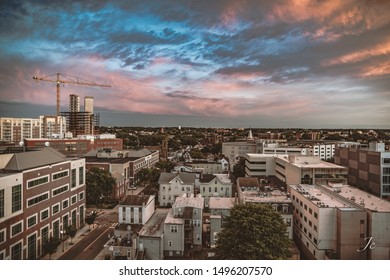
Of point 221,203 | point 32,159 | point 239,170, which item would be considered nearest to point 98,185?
point 32,159

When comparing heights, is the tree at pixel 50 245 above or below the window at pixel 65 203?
below

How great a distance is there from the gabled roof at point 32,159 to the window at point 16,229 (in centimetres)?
105

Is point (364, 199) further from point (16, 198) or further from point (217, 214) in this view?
point (16, 198)

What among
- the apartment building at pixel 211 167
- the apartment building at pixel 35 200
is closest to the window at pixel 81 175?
the apartment building at pixel 35 200

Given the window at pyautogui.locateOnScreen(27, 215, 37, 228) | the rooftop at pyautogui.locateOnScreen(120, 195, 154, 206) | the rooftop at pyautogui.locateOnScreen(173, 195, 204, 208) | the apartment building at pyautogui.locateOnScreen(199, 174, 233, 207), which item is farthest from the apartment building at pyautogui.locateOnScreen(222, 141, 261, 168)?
the window at pyautogui.locateOnScreen(27, 215, 37, 228)

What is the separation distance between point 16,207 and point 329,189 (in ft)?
23.4

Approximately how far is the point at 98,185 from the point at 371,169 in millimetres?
10108

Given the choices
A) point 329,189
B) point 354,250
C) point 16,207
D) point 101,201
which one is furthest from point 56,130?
point 354,250

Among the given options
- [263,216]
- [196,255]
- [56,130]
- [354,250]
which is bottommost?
[196,255]

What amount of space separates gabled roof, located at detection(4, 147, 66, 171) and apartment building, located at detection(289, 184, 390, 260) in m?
5.99

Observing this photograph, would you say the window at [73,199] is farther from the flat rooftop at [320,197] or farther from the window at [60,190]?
the flat rooftop at [320,197]

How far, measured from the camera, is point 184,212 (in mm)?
7109

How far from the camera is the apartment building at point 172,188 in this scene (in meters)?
10.6
